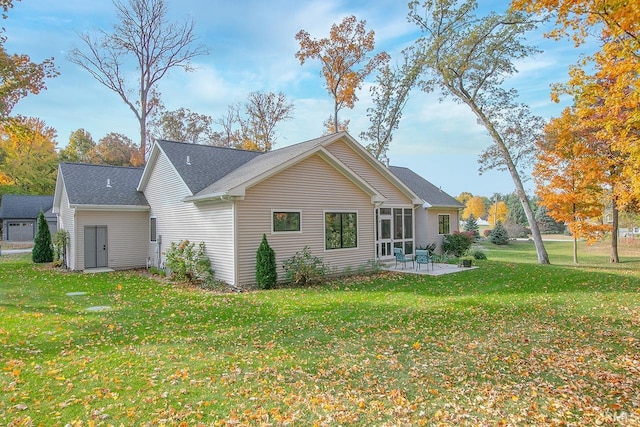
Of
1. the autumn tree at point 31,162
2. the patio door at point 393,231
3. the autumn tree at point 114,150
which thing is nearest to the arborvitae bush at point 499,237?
the patio door at point 393,231

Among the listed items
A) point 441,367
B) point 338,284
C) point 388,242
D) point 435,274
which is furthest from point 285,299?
point 388,242

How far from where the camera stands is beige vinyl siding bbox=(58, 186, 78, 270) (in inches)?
630

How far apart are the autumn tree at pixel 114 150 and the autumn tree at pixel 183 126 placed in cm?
654

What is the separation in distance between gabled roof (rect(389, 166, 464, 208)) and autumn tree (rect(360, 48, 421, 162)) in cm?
315

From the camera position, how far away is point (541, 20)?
53.5ft

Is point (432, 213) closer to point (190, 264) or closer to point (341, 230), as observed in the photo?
point (341, 230)

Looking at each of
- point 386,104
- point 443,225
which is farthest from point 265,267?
point 386,104

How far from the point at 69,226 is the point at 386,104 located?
20.2 metres

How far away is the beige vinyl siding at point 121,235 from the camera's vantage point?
632 inches

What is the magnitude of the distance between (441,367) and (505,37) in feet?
59.1

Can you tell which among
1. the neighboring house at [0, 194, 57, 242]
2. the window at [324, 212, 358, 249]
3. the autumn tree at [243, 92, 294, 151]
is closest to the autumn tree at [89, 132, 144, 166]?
the neighboring house at [0, 194, 57, 242]

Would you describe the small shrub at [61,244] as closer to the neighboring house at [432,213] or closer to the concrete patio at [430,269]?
the concrete patio at [430,269]

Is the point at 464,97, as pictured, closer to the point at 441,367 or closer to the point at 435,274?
the point at 435,274

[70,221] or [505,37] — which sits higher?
[505,37]
